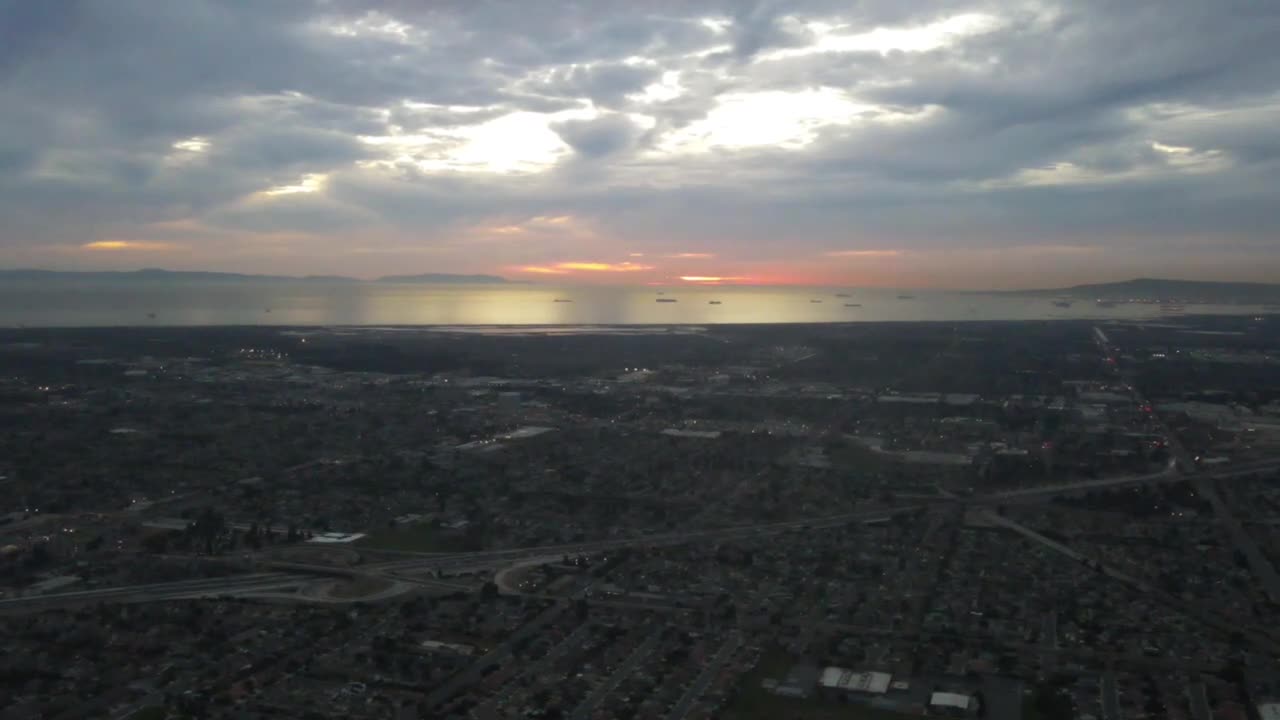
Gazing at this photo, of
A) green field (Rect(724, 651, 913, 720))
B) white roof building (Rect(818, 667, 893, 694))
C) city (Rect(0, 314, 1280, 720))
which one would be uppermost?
city (Rect(0, 314, 1280, 720))

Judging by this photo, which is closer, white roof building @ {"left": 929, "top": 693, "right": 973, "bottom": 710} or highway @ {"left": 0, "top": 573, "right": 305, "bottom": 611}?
white roof building @ {"left": 929, "top": 693, "right": 973, "bottom": 710}

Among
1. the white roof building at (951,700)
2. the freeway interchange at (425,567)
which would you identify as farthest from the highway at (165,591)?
the white roof building at (951,700)

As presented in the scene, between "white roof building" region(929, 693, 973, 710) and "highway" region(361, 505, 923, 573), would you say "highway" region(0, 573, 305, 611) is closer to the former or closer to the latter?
"highway" region(361, 505, 923, 573)

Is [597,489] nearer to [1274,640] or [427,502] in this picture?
[427,502]

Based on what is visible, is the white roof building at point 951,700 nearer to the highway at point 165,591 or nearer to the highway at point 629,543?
the highway at point 629,543

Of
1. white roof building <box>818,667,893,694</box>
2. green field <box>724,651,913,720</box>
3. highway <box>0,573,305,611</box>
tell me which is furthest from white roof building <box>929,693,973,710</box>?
highway <box>0,573,305,611</box>

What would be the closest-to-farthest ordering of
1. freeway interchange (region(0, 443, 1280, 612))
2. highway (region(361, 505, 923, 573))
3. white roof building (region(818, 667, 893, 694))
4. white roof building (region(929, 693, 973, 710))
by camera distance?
white roof building (region(929, 693, 973, 710)), white roof building (region(818, 667, 893, 694)), freeway interchange (region(0, 443, 1280, 612)), highway (region(361, 505, 923, 573))

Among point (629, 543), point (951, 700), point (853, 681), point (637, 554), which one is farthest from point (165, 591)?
point (951, 700)

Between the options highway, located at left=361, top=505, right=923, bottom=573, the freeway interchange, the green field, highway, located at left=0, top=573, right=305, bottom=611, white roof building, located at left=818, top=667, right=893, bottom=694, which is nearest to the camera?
the green field
